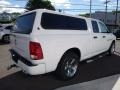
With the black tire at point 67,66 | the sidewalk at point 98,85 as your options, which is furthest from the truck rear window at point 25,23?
the sidewalk at point 98,85

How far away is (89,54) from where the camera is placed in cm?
720

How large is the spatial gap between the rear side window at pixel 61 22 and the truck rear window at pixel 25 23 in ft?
1.08

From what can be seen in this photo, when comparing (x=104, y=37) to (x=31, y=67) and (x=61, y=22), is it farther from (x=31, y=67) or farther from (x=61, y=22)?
(x=31, y=67)

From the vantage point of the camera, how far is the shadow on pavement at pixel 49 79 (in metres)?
5.81

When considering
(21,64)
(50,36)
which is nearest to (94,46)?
(50,36)

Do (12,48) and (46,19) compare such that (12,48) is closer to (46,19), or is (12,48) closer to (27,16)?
(27,16)

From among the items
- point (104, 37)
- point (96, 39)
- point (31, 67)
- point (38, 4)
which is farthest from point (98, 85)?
point (38, 4)

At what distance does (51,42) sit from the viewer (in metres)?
5.29

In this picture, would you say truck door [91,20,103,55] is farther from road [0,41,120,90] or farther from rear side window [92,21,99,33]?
road [0,41,120,90]

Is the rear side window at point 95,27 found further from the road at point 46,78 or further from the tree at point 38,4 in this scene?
the tree at point 38,4

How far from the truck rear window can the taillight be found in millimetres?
408

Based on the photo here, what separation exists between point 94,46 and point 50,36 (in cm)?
267

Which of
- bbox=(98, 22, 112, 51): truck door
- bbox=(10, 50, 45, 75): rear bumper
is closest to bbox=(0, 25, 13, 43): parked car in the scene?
bbox=(98, 22, 112, 51): truck door

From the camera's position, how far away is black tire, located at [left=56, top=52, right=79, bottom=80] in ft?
18.9
